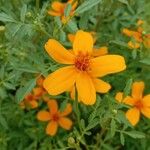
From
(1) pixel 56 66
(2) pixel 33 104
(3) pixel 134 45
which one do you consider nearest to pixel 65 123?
(2) pixel 33 104

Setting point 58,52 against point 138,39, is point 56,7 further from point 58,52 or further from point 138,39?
point 58,52

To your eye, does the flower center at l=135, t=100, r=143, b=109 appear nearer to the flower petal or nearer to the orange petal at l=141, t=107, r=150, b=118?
the orange petal at l=141, t=107, r=150, b=118

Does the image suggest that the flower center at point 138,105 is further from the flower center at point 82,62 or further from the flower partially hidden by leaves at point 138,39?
the flower center at point 82,62

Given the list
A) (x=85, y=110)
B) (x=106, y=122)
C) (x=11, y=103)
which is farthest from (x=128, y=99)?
(x=11, y=103)

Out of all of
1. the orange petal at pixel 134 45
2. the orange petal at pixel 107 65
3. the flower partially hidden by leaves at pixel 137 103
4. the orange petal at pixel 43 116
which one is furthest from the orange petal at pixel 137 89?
the orange petal at pixel 107 65

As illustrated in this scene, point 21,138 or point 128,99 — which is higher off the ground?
point 128,99

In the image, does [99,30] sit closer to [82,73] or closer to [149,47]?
[149,47]
